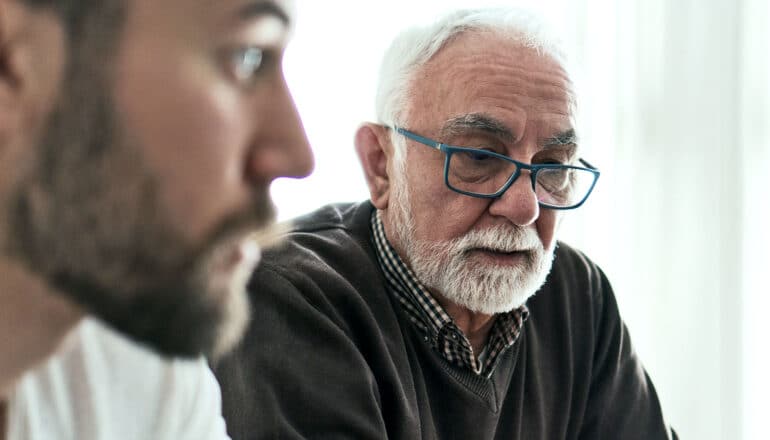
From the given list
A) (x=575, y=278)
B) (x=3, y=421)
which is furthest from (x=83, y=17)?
(x=575, y=278)

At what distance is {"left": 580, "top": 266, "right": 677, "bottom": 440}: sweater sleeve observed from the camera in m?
1.65

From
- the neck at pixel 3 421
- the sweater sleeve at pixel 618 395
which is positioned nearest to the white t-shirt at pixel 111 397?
the neck at pixel 3 421

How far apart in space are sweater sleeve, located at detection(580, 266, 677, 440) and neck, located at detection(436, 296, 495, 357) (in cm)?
23

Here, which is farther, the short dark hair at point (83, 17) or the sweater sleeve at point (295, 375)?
the sweater sleeve at point (295, 375)

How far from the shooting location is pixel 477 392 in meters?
1.50

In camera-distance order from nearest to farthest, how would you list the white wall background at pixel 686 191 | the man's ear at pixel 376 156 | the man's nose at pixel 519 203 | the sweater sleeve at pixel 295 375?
1. the sweater sleeve at pixel 295 375
2. the man's nose at pixel 519 203
3. the man's ear at pixel 376 156
4. the white wall background at pixel 686 191

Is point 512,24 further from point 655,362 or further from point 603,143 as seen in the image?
point 655,362

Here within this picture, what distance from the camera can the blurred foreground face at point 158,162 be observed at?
1.96 ft

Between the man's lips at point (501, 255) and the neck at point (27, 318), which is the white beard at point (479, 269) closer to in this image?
the man's lips at point (501, 255)

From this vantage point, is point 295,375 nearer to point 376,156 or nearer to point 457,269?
point 457,269

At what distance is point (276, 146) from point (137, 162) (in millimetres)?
105

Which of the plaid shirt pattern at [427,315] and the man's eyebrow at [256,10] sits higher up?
the man's eyebrow at [256,10]

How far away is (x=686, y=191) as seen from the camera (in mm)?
2668

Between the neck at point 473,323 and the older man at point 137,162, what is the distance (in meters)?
0.90
